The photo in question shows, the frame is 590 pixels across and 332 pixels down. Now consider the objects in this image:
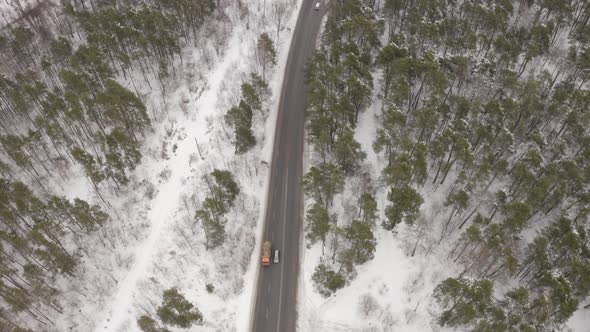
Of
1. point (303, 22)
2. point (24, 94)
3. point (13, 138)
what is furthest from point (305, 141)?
point (24, 94)

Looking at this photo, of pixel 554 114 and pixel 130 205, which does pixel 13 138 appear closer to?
pixel 130 205

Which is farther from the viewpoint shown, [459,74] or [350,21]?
[350,21]

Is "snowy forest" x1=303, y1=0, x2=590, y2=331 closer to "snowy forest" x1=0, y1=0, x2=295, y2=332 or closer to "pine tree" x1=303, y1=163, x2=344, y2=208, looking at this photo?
"pine tree" x1=303, y1=163, x2=344, y2=208

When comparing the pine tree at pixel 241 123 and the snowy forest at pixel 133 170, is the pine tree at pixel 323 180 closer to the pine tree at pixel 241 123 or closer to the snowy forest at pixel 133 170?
the snowy forest at pixel 133 170

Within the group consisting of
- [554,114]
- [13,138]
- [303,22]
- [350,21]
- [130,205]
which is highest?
[303,22]

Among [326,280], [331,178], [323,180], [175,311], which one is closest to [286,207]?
[323,180]

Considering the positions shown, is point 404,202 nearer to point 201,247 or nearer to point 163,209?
point 201,247
